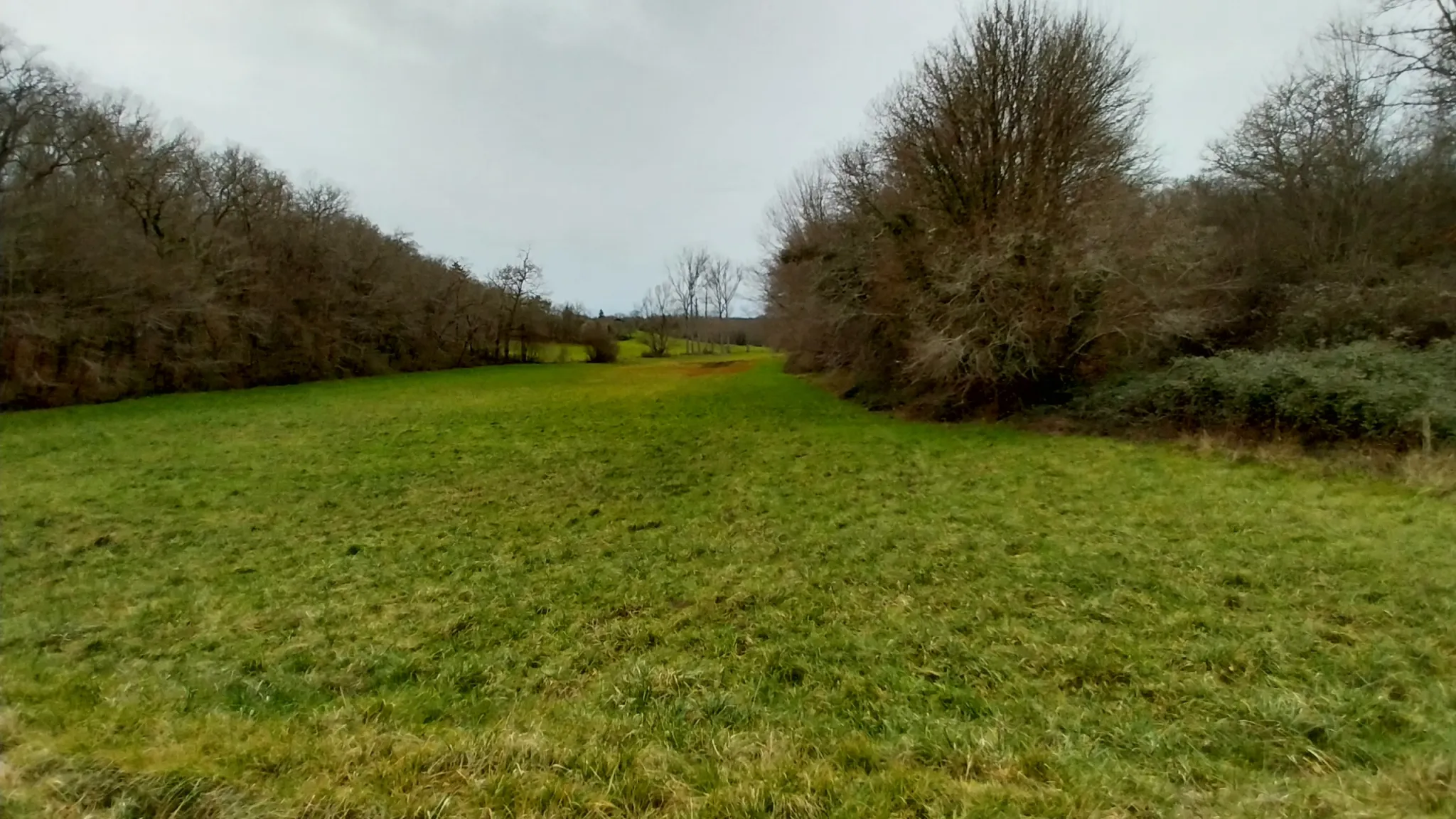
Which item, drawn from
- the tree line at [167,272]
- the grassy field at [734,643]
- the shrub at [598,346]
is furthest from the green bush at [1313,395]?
the shrub at [598,346]

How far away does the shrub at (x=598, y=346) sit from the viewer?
4612 cm

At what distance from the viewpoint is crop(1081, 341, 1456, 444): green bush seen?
8.60m

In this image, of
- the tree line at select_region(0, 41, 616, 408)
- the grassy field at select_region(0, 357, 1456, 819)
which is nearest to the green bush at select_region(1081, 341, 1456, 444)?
the grassy field at select_region(0, 357, 1456, 819)

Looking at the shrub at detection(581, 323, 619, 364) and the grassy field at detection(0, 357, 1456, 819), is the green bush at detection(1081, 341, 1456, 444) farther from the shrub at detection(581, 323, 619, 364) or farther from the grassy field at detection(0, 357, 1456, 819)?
the shrub at detection(581, 323, 619, 364)

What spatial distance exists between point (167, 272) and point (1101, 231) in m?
28.6

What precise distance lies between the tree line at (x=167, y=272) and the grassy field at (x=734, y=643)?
39.7 ft

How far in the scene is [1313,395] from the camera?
943 cm

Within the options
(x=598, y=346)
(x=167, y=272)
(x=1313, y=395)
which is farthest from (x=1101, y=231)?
(x=598, y=346)

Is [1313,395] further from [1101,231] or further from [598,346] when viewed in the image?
[598,346]

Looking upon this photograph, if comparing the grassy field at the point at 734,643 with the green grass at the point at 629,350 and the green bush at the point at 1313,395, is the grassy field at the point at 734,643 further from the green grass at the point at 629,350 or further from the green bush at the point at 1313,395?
the green grass at the point at 629,350

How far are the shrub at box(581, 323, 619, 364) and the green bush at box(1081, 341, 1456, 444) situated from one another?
38.0 meters

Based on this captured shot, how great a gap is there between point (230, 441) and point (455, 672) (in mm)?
12524

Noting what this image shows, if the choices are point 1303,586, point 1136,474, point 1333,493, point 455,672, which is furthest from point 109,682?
point 1333,493

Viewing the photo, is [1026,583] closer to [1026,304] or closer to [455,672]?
[455,672]
